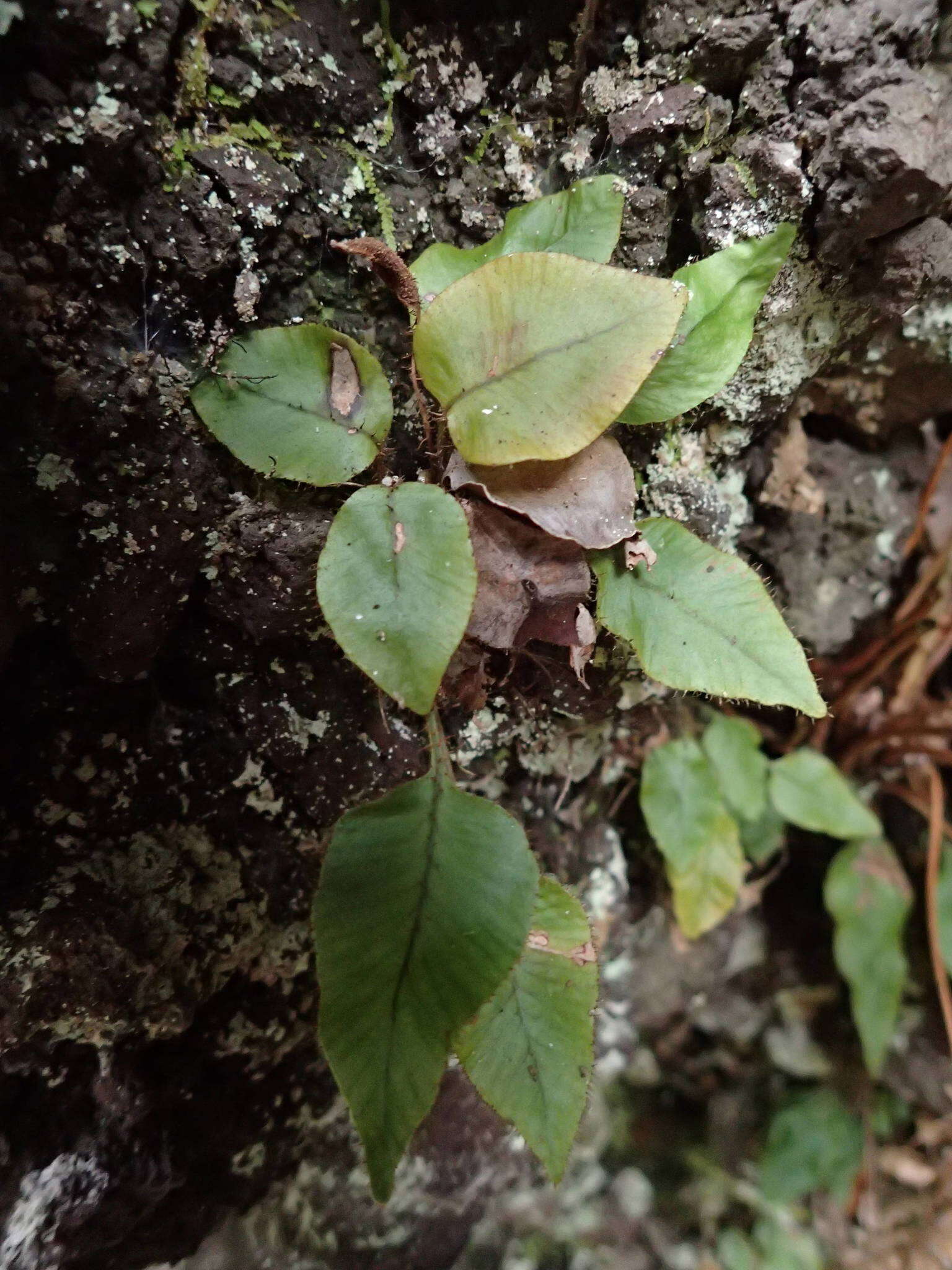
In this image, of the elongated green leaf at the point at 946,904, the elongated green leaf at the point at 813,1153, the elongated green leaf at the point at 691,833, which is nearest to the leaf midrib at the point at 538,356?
the elongated green leaf at the point at 691,833

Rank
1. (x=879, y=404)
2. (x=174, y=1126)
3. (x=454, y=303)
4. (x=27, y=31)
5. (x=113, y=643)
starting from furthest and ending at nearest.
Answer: (x=879, y=404)
(x=174, y=1126)
(x=113, y=643)
(x=454, y=303)
(x=27, y=31)

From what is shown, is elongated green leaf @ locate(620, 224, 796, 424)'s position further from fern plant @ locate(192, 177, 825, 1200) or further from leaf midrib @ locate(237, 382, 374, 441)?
leaf midrib @ locate(237, 382, 374, 441)

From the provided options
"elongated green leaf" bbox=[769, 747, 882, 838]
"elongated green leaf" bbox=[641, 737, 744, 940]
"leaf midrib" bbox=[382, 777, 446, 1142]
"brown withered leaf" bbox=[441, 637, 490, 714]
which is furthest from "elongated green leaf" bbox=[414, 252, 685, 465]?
"elongated green leaf" bbox=[769, 747, 882, 838]

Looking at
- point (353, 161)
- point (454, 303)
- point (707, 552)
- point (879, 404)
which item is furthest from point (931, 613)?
point (353, 161)

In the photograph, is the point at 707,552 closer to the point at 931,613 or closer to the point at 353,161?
the point at 353,161

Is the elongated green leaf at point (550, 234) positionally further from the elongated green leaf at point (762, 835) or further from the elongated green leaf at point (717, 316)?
the elongated green leaf at point (762, 835)

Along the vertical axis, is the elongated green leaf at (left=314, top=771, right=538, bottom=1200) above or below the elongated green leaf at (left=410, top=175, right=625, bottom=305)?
below
